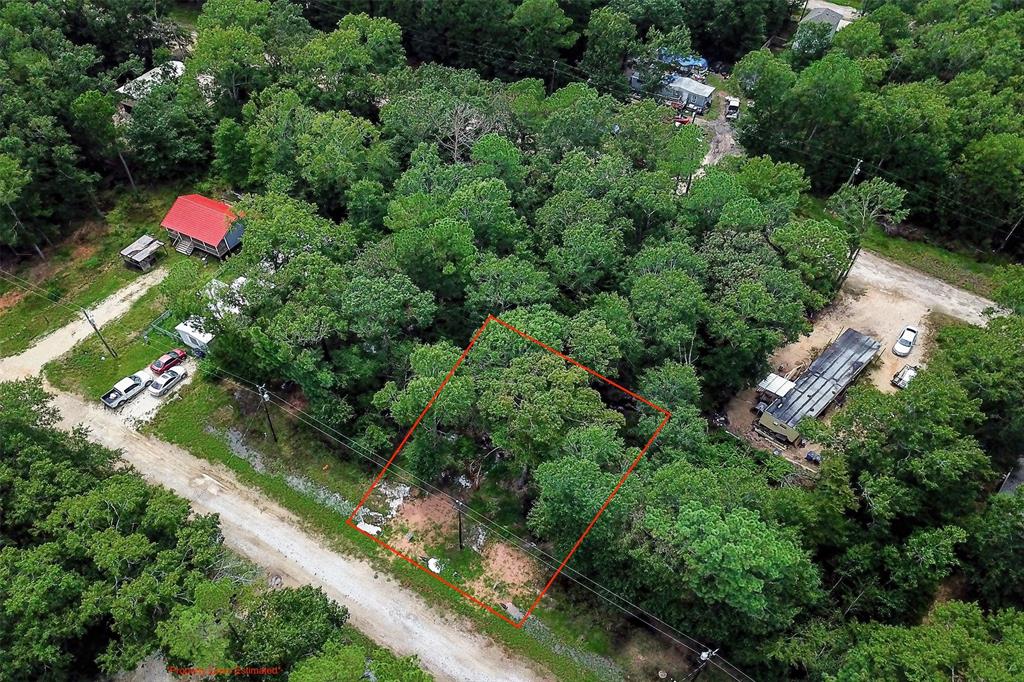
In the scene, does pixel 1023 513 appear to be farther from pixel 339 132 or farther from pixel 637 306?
pixel 339 132

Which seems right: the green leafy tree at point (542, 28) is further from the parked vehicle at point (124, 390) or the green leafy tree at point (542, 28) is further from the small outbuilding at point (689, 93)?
the parked vehicle at point (124, 390)

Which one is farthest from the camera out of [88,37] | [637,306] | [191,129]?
[88,37]

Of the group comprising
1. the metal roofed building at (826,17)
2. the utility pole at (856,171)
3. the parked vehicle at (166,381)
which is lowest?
the parked vehicle at (166,381)

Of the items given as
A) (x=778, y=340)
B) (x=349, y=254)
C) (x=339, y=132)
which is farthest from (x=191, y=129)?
(x=778, y=340)

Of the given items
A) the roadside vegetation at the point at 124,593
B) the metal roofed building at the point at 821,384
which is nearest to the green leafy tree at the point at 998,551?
the metal roofed building at the point at 821,384

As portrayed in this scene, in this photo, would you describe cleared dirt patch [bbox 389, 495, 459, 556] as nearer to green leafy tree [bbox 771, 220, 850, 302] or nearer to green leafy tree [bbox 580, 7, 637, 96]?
green leafy tree [bbox 771, 220, 850, 302]

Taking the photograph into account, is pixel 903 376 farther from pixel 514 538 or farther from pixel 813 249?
pixel 514 538
